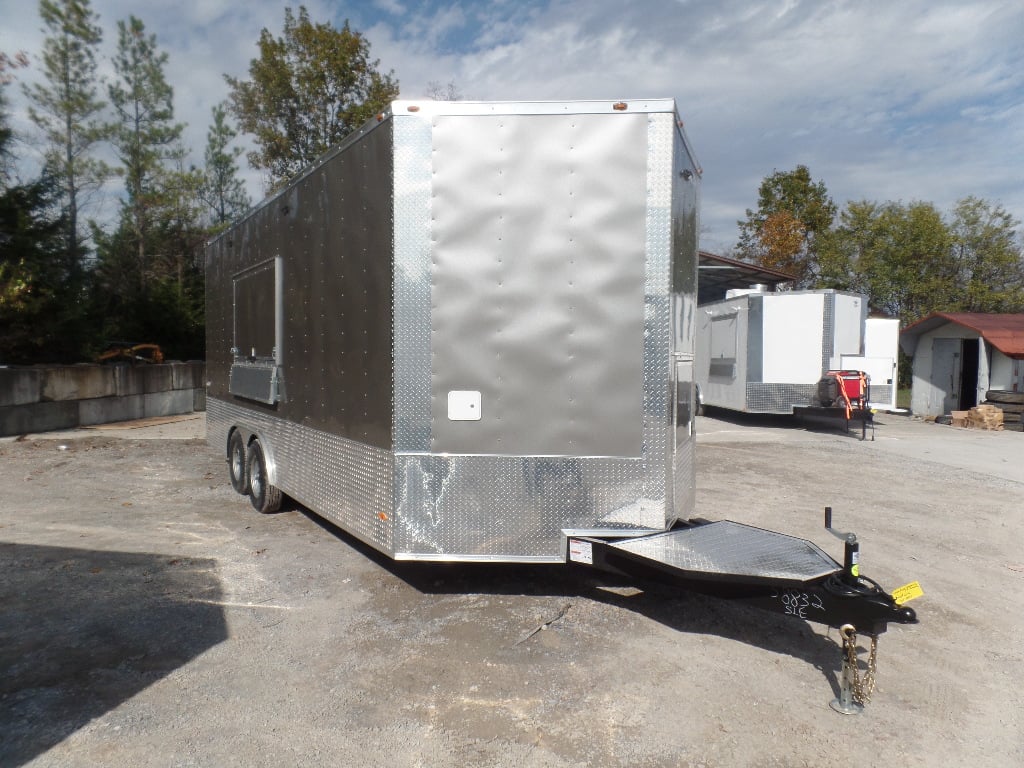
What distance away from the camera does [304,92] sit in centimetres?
2266

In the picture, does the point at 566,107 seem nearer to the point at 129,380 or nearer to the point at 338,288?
the point at 338,288

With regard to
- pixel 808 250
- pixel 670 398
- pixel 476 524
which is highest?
pixel 808 250

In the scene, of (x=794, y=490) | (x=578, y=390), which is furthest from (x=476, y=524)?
(x=794, y=490)

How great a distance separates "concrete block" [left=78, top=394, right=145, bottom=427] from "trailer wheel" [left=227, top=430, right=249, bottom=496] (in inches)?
284

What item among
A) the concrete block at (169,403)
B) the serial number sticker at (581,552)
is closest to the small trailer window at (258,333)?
the serial number sticker at (581,552)

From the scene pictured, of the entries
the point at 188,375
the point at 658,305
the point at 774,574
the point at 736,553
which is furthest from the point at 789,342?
the point at 188,375

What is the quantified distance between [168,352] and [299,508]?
1501cm

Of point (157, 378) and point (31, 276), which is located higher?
point (31, 276)

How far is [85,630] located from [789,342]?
1312 cm

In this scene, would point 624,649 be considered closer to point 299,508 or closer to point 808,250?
point 299,508

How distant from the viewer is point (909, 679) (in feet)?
12.4

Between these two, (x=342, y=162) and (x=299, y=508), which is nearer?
(x=342, y=162)

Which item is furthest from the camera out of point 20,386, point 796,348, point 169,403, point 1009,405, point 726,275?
point 726,275

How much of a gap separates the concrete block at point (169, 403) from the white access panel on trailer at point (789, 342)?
11.6 m
